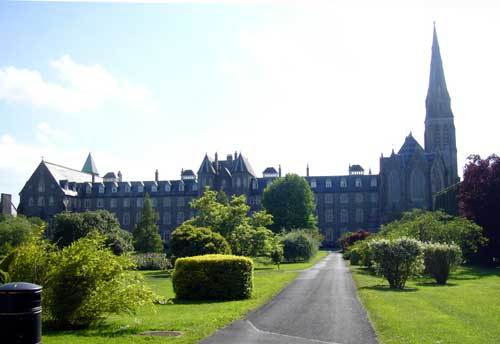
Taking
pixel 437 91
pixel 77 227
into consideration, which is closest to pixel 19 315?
pixel 77 227

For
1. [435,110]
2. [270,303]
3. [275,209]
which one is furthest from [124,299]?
[435,110]

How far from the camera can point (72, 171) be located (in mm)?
121375

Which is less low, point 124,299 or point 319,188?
point 319,188

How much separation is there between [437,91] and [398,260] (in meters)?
84.3

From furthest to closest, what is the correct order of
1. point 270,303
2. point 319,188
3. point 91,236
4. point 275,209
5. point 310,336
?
point 319,188 < point 275,209 < point 270,303 < point 91,236 < point 310,336

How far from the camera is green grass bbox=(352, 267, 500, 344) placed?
13.8 m

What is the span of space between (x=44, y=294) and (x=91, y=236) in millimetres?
2327

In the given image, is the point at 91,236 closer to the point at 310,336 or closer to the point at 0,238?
the point at 310,336

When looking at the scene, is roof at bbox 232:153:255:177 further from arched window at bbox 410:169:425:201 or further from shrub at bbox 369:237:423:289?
shrub at bbox 369:237:423:289

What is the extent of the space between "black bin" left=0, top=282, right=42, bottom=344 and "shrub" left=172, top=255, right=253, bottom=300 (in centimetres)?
1415

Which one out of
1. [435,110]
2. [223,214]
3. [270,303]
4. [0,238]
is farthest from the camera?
[435,110]

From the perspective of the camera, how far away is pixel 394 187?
100m

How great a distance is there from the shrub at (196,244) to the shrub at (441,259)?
1227cm

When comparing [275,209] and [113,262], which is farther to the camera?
[275,209]
